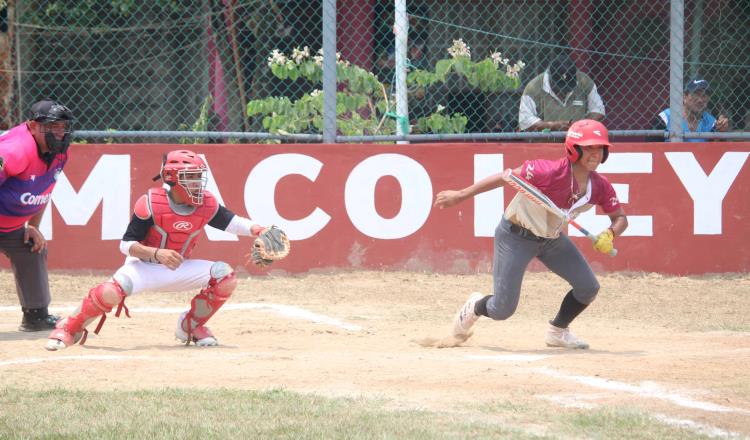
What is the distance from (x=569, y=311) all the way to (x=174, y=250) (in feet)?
8.72

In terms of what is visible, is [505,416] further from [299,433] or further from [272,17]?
[272,17]

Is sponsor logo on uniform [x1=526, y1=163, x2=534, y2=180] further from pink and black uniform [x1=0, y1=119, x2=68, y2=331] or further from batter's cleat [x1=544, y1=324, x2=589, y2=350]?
pink and black uniform [x1=0, y1=119, x2=68, y2=331]

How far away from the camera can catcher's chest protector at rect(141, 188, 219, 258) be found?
707cm

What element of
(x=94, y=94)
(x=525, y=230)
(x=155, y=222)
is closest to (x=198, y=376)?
(x=155, y=222)

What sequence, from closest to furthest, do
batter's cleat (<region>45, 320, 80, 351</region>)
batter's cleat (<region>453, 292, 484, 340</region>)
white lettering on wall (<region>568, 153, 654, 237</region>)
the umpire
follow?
1. batter's cleat (<region>45, 320, 80, 351</region>)
2. batter's cleat (<region>453, 292, 484, 340</region>)
3. the umpire
4. white lettering on wall (<region>568, 153, 654, 237</region>)

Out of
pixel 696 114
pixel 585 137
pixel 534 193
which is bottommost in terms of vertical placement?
pixel 534 193

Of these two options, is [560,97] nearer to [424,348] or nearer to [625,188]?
[625,188]

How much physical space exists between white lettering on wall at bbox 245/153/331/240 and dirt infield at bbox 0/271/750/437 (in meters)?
0.50

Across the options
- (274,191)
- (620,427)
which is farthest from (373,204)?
(620,427)

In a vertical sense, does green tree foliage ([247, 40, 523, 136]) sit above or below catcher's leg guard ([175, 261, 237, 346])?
above

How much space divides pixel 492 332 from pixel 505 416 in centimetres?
321

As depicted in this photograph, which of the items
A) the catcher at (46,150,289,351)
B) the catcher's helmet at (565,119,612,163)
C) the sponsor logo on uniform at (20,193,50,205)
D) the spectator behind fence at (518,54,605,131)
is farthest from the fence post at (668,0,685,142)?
the sponsor logo on uniform at (20,193,50,205)

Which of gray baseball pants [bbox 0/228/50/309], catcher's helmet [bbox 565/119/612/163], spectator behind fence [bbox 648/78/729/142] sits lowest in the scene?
gray baseball pants [bbox 0/228/50/309]

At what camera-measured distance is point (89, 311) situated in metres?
7.02
